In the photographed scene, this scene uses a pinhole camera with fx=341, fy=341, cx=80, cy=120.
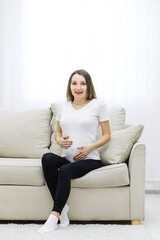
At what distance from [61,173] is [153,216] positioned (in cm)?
90

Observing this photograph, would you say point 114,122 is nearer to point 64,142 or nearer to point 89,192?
point 64,142

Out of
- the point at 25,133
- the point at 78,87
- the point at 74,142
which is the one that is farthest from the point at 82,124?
the point at 25,133

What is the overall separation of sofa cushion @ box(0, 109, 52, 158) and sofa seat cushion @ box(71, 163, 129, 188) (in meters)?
0.68

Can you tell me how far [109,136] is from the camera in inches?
102

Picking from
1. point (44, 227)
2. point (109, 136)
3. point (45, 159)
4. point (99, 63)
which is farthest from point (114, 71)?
point (44, 227)

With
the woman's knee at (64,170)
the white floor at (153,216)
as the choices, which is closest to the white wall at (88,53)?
the white floor at (153,216)

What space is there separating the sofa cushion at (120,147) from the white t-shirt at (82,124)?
0.26ft

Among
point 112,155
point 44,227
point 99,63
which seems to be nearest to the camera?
point 44,227

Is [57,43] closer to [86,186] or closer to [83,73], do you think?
[83,73]

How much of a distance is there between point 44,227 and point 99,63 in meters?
1.96

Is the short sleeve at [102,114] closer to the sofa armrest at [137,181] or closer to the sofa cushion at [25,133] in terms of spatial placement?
the sofa armrest at [137,181]

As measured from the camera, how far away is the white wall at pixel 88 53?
11.8ft

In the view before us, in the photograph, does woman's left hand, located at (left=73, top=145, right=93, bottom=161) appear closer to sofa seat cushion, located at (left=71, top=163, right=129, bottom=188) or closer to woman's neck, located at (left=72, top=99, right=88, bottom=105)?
sofa seat cushion, located at (left=71, top=163, right=129, bottom=188)

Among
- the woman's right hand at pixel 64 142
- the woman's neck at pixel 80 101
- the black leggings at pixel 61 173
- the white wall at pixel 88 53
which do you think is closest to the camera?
the black leggings at pixel 61 173
